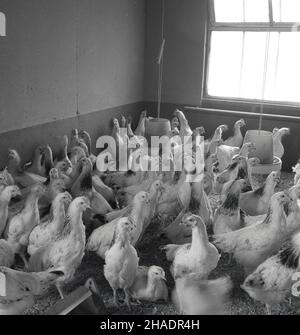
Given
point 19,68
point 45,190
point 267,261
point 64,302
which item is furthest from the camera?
point 19,68

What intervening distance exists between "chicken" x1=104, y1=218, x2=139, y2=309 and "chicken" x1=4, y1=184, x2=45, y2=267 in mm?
544

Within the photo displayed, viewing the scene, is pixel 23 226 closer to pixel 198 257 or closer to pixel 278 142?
pixel 198 257

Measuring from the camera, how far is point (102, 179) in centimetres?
327

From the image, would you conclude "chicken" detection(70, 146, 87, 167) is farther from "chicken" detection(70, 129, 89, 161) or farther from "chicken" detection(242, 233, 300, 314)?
→ "chicken" detection(242, 233, 300, 314)

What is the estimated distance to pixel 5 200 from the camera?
2.45 meters

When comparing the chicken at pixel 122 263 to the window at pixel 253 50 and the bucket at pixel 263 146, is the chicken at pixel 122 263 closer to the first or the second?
the bucket at pixel 263 146

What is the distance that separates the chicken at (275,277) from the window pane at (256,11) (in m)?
3.95

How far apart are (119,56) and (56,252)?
3564 millimetres

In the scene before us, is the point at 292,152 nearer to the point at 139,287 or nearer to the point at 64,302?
the point at 139,287

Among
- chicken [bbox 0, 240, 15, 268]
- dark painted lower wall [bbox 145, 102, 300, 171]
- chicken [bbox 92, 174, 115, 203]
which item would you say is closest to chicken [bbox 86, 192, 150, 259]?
chicken [bbox 0, 240, 15, 268]

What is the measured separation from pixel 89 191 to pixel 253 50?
11.5 ft

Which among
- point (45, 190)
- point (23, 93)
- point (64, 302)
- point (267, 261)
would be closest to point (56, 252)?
point (64, 302)

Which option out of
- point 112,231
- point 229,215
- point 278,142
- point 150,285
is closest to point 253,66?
point 278,142

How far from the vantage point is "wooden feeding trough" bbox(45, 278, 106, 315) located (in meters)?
1.70
